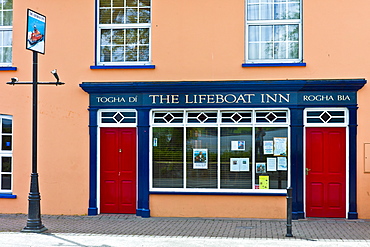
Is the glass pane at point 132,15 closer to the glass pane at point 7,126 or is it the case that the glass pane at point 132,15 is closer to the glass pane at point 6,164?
the glass pane at point 7,126

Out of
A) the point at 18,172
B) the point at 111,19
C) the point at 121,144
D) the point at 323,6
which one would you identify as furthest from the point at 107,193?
the point at 323,6

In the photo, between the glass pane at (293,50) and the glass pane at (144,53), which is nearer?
the glass pane at (293,50)

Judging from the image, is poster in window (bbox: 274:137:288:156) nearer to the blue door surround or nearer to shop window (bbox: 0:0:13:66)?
the blue door surround

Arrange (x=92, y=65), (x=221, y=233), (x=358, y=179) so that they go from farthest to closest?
(x=92, y=65)
(x=358, y=179)
(x=221, y=233)

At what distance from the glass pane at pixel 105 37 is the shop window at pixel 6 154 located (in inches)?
122

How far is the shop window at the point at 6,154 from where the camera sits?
13.2 m

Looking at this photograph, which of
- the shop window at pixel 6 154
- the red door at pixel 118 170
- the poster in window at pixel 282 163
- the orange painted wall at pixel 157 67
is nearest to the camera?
the orange painted wall at pixel 157 67

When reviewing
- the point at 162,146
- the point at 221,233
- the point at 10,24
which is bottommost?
the point at 221,233

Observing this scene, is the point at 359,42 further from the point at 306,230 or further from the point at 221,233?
the point at 221,233

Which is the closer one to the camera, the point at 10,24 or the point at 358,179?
the point at 358,179

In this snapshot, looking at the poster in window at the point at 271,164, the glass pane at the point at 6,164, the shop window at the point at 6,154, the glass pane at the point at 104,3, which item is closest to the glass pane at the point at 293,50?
the poster in window at the point at 271,164

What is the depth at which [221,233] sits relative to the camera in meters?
10.6

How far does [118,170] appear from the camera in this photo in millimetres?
12891

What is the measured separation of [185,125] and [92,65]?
9.00 feet
